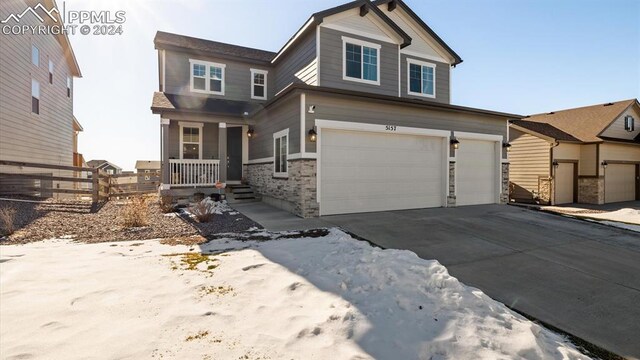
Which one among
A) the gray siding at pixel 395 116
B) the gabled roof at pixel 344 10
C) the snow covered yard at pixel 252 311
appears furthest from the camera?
the gabled roof at pixel 344 10

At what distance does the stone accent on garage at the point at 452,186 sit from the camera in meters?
10.9

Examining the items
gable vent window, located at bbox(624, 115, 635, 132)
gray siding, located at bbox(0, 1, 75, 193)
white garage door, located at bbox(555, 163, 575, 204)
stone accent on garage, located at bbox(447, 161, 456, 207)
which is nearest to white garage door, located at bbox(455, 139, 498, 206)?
stone accent on garage, located at bbox(447, 161, 456, 207)

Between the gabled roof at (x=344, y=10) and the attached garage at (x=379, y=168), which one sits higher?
the gabled roof at (x=344, y=10)

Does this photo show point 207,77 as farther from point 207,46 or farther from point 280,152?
point 280,152

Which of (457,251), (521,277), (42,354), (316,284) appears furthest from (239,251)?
(521,277)

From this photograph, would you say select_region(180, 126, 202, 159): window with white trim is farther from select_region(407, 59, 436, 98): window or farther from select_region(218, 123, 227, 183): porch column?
select_region(407, 59, 436, 98): window

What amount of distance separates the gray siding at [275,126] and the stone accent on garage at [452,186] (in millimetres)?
6000

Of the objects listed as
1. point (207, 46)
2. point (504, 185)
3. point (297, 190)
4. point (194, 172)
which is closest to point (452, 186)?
point (504, 185)

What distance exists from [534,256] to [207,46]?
15.6m

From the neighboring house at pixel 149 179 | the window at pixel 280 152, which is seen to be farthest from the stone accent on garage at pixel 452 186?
the neighboring house at pixel 149 179

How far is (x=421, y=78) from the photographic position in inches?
534

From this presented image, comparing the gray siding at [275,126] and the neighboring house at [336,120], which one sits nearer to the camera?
the gray siding at [275,126]

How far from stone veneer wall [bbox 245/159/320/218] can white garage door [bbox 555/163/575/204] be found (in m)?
14.2

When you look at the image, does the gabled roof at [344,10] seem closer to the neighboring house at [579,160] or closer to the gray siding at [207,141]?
the gray siding at [207,141]
